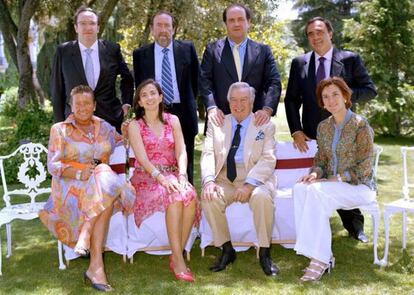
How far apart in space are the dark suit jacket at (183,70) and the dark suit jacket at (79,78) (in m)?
0.23

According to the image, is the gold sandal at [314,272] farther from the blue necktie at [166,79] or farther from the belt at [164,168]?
the blue necktie at [166,79]

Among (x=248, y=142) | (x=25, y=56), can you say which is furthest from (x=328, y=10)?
(x=248, y=142)

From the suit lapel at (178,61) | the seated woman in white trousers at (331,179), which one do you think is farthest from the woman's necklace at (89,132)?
the seated woman in white trousers at (331,179)

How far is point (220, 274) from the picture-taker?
394cm

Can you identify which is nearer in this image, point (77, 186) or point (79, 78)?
point (77, 186)

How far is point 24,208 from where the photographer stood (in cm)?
427

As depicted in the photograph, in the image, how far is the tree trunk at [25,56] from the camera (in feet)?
30.7

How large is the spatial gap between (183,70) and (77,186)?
5.16 feet

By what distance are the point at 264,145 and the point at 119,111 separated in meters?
1.50

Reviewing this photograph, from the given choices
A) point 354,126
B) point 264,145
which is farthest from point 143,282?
point 354,126

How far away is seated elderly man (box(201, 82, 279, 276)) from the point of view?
12.8 ft

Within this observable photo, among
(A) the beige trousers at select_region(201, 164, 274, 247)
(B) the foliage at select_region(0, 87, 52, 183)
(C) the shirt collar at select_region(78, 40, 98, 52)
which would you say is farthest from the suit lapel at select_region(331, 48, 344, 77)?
(B) the foliage at select_region(0, 87, 52, 183)

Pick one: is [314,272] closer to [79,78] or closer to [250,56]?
[250,56]

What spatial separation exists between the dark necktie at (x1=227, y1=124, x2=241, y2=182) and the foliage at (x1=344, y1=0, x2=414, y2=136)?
28.9ft
